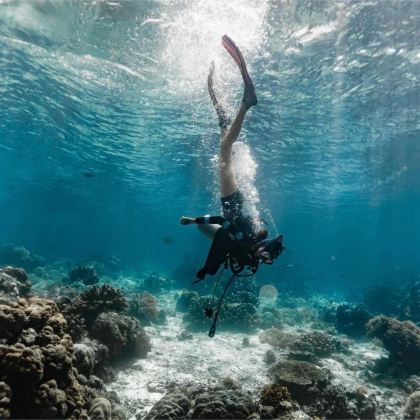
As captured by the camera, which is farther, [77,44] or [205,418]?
[77,44]

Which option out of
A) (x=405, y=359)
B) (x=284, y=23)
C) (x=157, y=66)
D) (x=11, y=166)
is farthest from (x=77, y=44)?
(x=11, y=166)

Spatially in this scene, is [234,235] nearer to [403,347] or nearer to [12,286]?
[12,286]

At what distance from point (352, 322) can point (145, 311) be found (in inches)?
437

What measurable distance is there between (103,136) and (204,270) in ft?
74.5

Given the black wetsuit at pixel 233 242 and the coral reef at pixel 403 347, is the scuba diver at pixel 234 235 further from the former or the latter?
the coral reef at pixel 403 347

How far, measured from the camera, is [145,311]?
15.2 metres

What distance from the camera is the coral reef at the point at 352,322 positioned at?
17.4 meters

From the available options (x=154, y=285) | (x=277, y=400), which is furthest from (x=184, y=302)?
(x=277, y=400)

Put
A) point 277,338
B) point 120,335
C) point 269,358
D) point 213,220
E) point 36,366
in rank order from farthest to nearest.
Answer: point 277,338
point 269,358
point 120,335
point 213,220
point 36,366

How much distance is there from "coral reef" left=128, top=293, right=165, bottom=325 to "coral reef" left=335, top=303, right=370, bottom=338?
974 cm

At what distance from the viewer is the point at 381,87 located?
52.2 feet

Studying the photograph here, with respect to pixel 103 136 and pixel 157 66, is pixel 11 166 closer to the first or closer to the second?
pixel 103 136

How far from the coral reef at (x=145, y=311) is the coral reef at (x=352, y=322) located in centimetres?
974

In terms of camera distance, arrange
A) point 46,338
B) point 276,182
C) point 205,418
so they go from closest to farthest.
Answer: point 46,338 → point 205,418 → point 276,182
